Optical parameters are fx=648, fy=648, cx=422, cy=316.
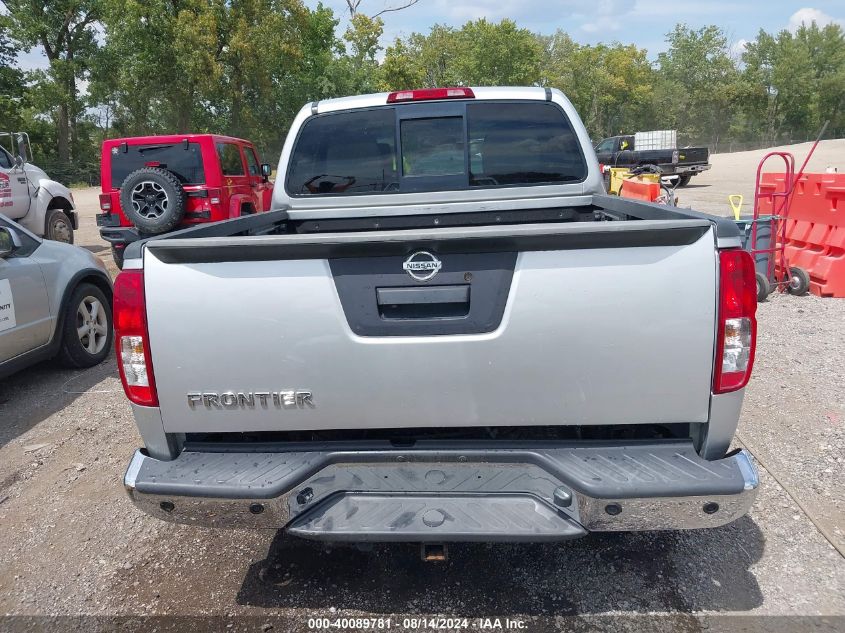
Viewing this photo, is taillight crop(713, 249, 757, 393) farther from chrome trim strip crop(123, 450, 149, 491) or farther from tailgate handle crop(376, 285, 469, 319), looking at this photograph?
chrome trim strip crop(123, 450, 149, 491)

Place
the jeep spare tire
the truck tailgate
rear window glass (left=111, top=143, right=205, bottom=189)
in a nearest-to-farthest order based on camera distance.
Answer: the truck tailgate < the jeep spare tire < rear window glass (left=111, top=143, right=205, bottom=189)

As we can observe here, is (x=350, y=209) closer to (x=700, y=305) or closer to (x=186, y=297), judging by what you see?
(x=186, y=297)

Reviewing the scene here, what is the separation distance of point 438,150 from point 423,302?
2048mm

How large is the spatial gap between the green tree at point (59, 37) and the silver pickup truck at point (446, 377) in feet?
143

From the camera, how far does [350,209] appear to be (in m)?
4.05

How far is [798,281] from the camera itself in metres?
7.60

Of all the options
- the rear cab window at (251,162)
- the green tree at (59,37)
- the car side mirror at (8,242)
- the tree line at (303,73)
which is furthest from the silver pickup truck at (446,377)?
the green tree at (59,37)

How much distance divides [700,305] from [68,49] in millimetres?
48488

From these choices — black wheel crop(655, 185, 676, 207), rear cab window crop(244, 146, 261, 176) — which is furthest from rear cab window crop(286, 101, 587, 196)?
rear cab window crop(244, 146, 261, 176)

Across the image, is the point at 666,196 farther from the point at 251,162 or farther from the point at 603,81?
the point at 603,81

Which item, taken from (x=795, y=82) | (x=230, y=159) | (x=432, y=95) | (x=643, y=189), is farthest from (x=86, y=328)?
(x=795, y=82)

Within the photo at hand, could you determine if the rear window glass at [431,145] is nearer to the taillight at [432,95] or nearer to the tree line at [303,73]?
the taillight at [432,95]

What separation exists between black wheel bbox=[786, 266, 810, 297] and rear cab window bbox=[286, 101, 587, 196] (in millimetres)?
4986

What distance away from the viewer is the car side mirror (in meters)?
4.86
